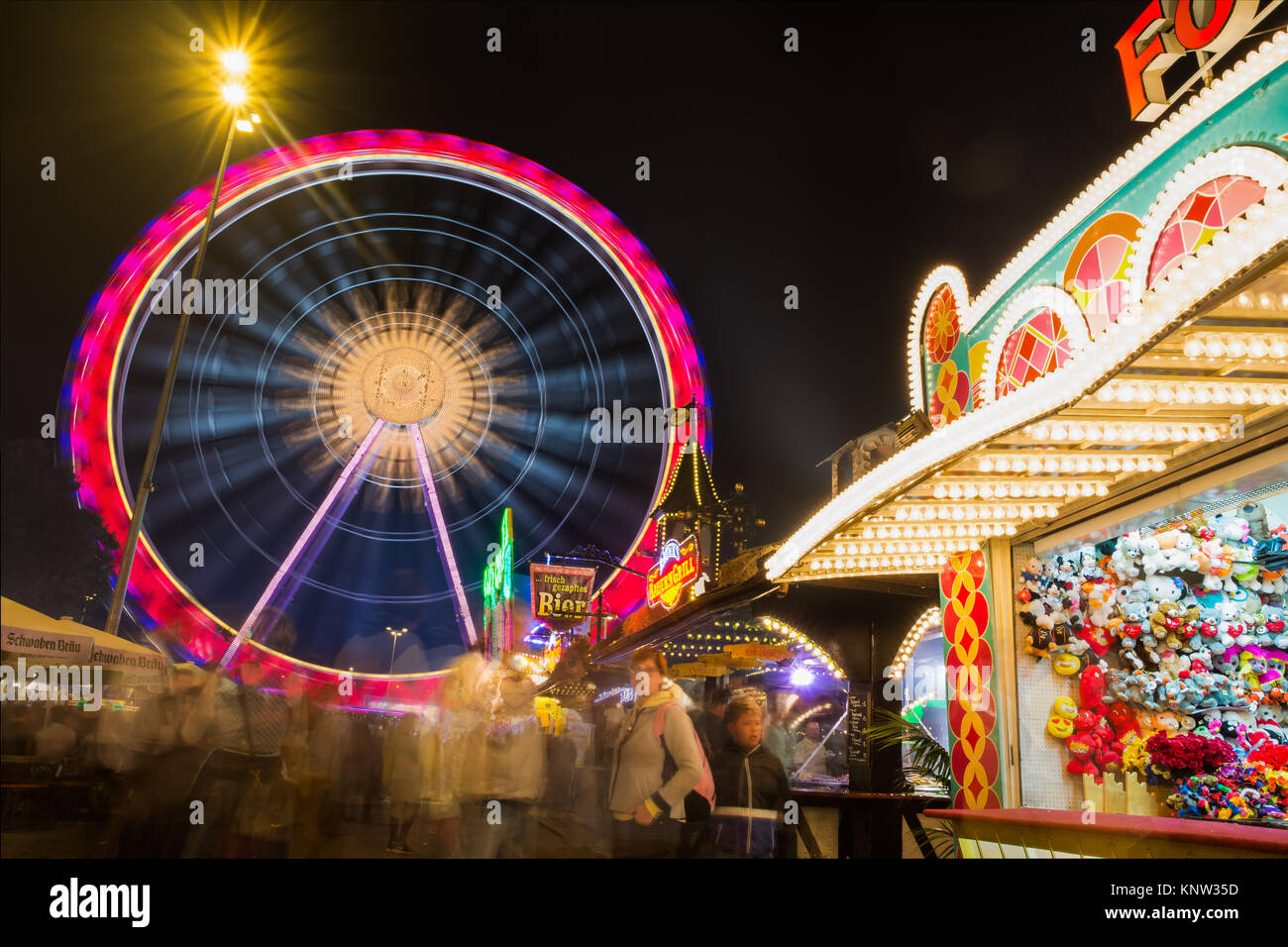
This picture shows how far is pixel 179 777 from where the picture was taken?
474cm

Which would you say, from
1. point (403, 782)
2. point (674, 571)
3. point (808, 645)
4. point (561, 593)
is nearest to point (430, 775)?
point (403, 782)

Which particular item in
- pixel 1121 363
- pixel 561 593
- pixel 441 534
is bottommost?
pixel 561 593

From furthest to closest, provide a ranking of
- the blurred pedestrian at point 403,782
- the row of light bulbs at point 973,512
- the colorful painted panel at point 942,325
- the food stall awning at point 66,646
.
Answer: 1. the colorful painted panel at point 942,325
2. the blurred pedestrian at point 403,782
3. the row of light bulbs at point 973,512
4. the food stall awning at point 66,646

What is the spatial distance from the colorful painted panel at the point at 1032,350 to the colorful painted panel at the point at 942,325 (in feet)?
3.39

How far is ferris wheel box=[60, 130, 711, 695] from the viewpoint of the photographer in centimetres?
1458

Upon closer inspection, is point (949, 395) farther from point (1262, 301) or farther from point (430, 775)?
point (430, 775)

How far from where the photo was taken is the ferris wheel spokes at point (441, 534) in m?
16.8

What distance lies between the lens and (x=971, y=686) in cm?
679

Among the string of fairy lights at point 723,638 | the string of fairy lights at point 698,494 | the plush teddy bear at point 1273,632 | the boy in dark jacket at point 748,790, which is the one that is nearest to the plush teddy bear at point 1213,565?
the plush teddy bear at point 1273,632

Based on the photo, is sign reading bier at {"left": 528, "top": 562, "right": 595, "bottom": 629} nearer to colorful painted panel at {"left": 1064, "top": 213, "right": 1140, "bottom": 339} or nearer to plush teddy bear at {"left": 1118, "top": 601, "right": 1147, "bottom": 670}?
plush teddy bear at {"left": 1118, "top": 601, "right": 1147, "bottom": 670}

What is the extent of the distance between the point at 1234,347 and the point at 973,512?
2708 millimetres

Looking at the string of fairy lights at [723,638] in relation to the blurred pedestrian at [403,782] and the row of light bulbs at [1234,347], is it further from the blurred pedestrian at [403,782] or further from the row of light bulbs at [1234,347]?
the row of light bulbs at [1234,347]

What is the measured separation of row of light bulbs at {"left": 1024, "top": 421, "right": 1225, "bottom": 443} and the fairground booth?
0.05ft
